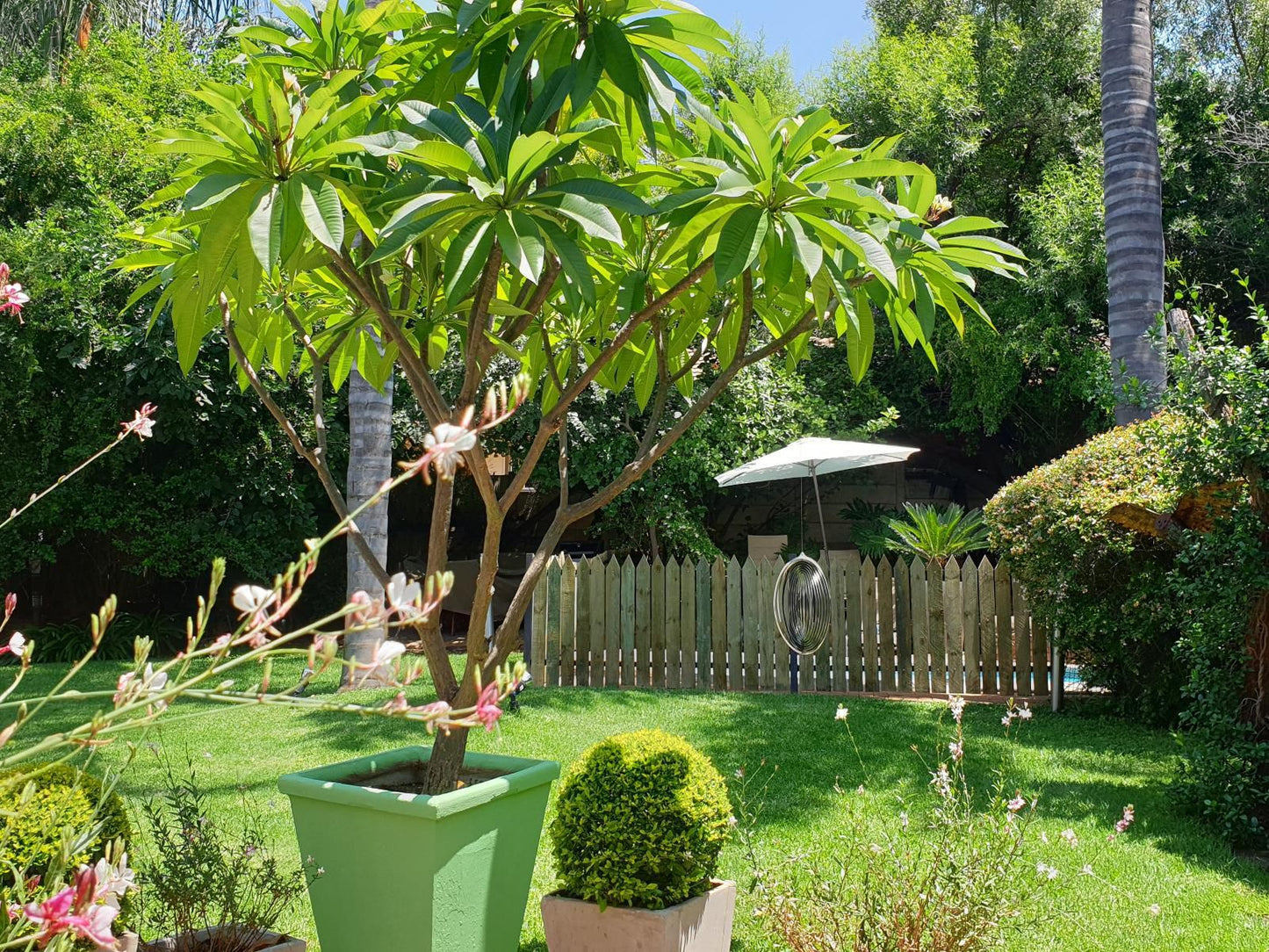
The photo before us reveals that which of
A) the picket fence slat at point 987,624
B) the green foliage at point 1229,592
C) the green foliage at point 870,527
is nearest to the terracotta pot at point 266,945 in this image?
the green foliage at point 1229,592

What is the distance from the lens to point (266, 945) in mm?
2869

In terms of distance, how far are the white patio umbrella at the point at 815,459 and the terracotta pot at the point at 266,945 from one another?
7.25 meters

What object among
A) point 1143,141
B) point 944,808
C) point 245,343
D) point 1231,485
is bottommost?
point 944,808

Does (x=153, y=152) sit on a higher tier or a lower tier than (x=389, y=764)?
higher

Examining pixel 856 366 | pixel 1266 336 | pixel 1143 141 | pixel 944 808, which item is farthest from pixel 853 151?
pixel 1143 141

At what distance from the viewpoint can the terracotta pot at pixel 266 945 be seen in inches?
110

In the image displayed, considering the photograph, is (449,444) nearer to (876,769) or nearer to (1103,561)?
(876,769)

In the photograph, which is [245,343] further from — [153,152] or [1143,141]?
[1143,141]

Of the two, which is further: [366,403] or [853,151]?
[366,403]

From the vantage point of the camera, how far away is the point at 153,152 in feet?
7.98

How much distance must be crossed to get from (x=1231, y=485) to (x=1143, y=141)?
5039mm

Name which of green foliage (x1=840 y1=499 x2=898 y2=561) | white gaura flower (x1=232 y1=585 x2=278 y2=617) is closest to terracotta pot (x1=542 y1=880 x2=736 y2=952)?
white gaura flower (x1=232 y1=585 x2=278 y2=617)

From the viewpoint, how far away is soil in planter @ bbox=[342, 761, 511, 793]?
10.6 feet

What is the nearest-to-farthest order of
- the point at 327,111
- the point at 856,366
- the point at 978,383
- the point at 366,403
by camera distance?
the point at 327,111, the point at 856,366, the point at 366,403, the point at 978,383
